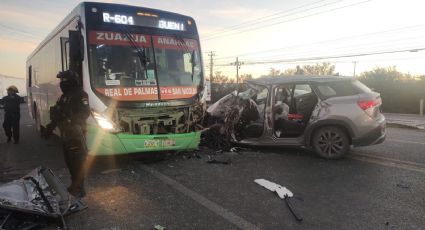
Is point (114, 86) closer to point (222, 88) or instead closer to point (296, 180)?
point (296, 180)

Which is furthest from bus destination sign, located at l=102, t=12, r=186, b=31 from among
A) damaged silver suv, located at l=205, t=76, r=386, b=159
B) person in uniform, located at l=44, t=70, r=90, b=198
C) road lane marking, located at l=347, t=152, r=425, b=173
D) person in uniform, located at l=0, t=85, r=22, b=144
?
person in uniform, located at l=0, t=85, r=22, b=144

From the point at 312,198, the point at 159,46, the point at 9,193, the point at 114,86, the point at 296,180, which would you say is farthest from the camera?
the point at 159,46

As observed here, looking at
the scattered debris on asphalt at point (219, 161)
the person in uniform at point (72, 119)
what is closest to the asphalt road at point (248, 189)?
the scattered debris on asphalt at point (219, 161)

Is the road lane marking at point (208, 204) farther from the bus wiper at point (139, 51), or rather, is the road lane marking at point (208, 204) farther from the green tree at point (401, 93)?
the green tree at point (401, 93)

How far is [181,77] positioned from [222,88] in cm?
2980

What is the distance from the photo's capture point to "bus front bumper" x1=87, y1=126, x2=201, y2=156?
668 cm

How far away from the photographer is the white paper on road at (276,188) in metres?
5.43

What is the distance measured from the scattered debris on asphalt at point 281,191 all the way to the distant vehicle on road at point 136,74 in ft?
6.77

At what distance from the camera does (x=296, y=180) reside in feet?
20.5

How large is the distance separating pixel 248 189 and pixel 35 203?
116 inches

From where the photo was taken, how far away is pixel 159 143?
283 inches

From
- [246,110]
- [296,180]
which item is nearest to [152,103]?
[246,110]

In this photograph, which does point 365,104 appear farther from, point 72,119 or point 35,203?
point 35,203

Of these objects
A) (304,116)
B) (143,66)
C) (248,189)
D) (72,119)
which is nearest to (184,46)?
(143,66)
